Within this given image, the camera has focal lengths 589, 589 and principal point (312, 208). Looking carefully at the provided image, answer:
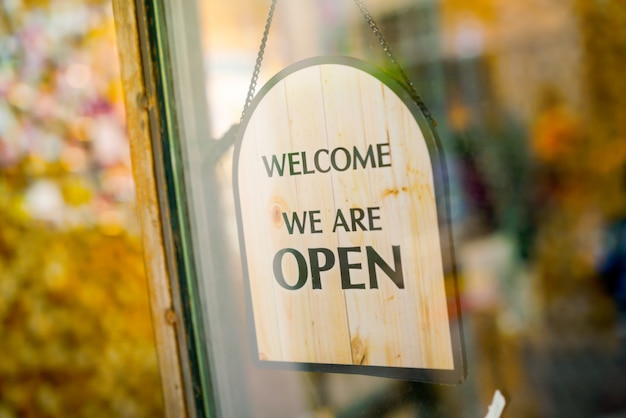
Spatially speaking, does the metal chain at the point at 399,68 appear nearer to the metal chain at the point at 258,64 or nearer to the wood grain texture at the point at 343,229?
the wood grain texture at the point at 343,229

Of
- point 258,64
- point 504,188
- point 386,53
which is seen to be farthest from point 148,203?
point 504,188

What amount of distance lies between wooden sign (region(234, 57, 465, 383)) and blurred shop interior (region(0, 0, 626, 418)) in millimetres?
97

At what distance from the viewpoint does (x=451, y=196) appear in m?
1.22

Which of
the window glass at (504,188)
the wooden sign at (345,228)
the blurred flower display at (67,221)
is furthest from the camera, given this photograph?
the blurred flower display at (67,221)

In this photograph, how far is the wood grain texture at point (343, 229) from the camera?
0.80 m

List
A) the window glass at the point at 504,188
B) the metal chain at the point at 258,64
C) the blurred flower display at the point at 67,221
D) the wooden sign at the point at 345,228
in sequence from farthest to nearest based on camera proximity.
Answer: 1. the blurred flower display at the point at 67,221
2. the window glass at the point at 504,188
3. the metal chain at the point at 258,64
4. the wooden sign at the point at 345,228

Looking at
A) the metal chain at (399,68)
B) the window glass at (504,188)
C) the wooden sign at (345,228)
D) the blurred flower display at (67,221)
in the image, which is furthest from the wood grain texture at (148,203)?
the blurred flower display at (67,221)

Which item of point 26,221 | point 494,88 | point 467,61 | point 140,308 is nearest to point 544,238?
point 494,88

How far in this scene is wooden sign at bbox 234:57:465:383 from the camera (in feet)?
2.60

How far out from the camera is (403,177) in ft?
2.63

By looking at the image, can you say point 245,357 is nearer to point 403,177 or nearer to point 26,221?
point 403,177

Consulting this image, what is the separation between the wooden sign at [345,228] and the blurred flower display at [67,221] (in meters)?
1.92

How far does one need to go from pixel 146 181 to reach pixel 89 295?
6.11 ft

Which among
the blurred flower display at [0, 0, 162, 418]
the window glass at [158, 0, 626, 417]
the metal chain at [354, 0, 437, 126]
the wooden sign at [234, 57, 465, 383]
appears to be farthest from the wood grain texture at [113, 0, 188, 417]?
the blurred flower display at [0, 0, 162, 418]
